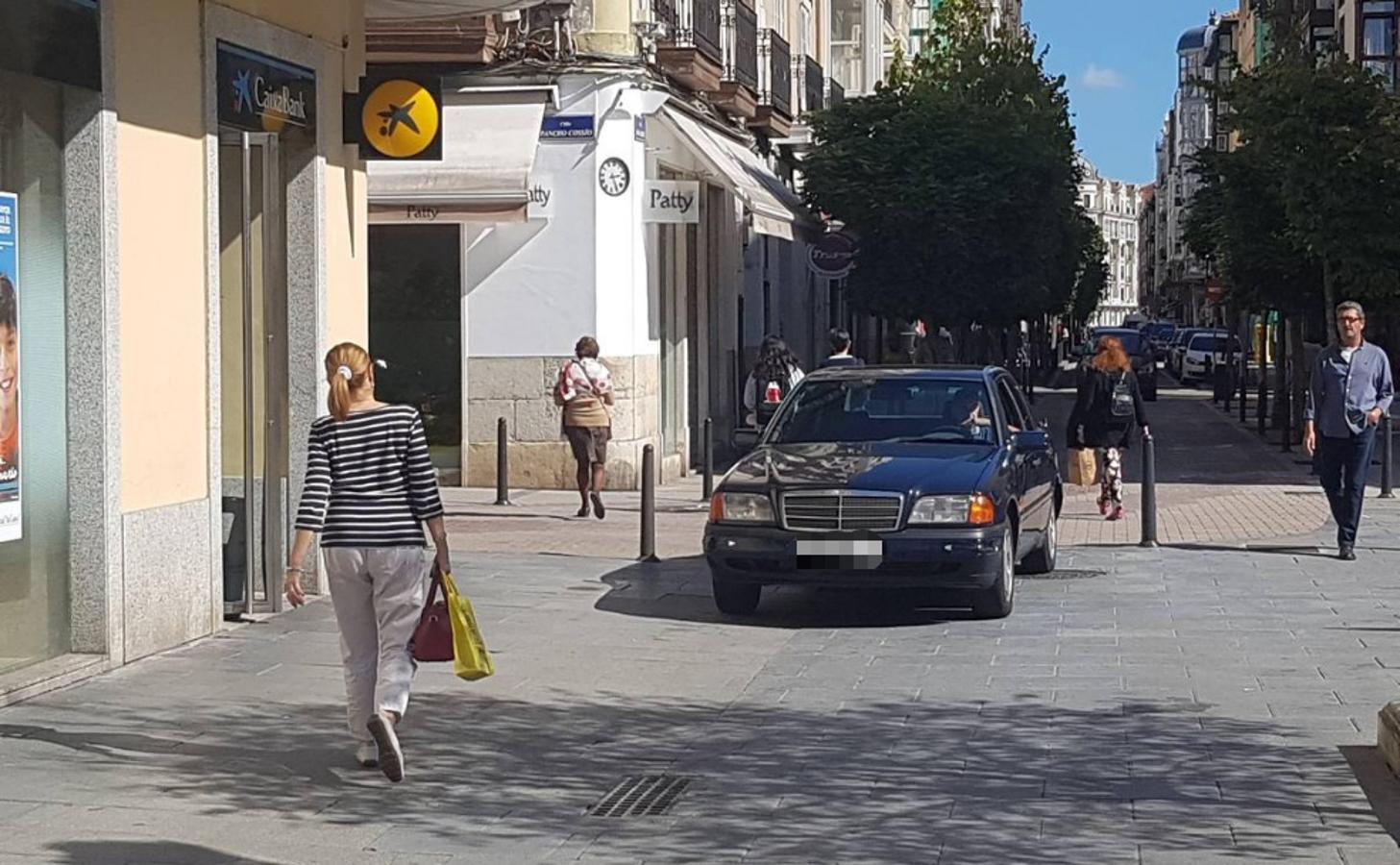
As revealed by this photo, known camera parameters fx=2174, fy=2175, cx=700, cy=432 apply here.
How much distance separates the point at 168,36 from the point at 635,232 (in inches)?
521

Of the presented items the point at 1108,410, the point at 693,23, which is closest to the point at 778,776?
the point at 1108,410

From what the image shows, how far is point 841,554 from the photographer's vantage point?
1284 cm

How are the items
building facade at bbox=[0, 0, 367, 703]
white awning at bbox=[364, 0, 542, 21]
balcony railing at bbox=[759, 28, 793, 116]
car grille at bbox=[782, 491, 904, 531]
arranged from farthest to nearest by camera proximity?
balcony railing at bbox=[759, 28, 793, 116]
white awning at bbox=[364, 0, 542, 21]
car grille at bbox=[782, 491, 904, 531]
building facade at bbox=[0, 0, 367, 703]

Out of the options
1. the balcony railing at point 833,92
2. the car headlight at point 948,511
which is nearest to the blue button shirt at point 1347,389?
the car headlight at point 948,511

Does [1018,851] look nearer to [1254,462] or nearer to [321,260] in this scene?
[321,260]

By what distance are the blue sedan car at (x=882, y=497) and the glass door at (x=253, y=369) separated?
268 cm

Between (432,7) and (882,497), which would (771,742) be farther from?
(432,7)

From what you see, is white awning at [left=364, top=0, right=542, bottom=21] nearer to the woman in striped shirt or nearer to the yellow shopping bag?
the woman in striped shirt

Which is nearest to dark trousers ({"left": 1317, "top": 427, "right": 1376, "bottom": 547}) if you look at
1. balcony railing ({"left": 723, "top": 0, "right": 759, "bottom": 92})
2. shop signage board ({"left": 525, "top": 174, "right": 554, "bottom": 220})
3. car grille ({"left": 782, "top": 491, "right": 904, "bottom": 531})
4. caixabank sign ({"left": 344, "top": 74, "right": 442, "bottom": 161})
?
car grille ({"left": 782, "top": 491, "right": 904, "bottom": 531})

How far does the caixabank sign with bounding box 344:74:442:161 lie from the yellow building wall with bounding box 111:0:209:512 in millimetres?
2363

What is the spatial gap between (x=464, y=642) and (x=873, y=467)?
210 inches

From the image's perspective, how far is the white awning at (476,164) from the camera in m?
22.6

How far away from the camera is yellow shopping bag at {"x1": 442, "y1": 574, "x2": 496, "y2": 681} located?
823 centimetres

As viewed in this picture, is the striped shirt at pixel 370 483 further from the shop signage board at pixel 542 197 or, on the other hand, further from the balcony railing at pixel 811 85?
the balcony railing at pixel 811 85
